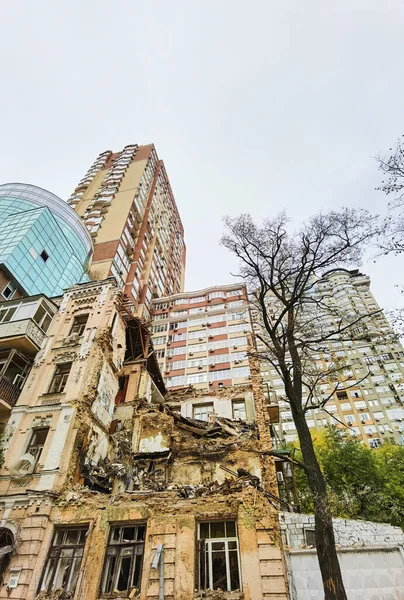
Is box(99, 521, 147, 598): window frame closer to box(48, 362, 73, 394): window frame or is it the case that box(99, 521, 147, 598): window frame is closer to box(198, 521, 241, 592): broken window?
box(198, 521, 241, 592): broken window

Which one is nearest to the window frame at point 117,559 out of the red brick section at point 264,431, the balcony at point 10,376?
the red brick section at point 264,431

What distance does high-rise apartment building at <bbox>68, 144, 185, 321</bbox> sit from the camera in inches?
1925

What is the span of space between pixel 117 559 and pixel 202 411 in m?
11.2

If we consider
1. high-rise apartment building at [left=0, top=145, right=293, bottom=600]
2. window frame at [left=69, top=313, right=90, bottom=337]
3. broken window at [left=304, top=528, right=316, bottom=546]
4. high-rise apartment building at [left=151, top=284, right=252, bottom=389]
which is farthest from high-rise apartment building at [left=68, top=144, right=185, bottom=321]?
broken window at [left=304, top=528, right=316, bottom=546]

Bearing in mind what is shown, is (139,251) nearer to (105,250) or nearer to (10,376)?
(105,250)

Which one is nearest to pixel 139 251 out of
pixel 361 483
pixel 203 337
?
pixel 203 337

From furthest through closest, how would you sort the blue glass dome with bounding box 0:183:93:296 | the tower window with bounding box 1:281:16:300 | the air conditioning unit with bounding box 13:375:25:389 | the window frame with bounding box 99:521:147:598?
the blue glass dome with bounding box 0:183:93:296, the tower window with bounding box 1:281:16:300, the air conditioning unit with bounding box 13:375:25:389, the window frame with bounding box 99:521:147:598

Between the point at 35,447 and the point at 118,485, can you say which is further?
the point at 118,485

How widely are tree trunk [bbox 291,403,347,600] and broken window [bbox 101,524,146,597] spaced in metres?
6.20

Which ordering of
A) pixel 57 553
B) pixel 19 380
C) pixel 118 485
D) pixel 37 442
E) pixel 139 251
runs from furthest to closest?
pixel 139 251 → pixel 19 380 → pixel 118 485 → pixel 37 442 → pixel 57 553

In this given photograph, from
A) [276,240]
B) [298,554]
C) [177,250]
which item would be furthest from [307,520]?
[177,250]

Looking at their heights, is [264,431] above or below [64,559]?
above

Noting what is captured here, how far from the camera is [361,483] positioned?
2586 centimetres

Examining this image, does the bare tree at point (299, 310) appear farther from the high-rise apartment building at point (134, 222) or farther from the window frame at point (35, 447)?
the high-rise apartment building at point (134, 222)
